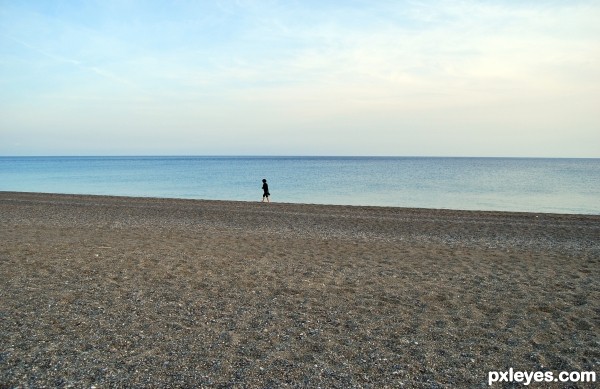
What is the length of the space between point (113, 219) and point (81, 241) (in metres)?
6.42

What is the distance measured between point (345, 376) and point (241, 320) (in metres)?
2.56

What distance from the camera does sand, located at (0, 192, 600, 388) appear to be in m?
6.07

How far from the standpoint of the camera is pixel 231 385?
18.5 ft

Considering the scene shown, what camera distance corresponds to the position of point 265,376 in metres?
5.86

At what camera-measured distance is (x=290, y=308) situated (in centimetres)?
854

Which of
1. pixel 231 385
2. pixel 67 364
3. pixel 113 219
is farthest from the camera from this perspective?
pixel 113 219

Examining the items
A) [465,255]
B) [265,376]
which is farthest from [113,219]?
[265,376]

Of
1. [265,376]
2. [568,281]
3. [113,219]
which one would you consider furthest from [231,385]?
[113,219]

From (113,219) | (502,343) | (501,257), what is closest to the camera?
(502,343)

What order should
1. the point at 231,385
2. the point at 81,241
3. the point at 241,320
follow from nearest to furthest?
the point at 231,385
the point at 241,320
the point at 81,241

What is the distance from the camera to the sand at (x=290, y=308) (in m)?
6.07

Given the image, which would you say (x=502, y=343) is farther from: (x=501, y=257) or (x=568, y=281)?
(x=501, y=257)

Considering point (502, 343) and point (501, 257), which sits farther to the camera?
point (501, 257)

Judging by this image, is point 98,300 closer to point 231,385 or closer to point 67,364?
point 67,364
